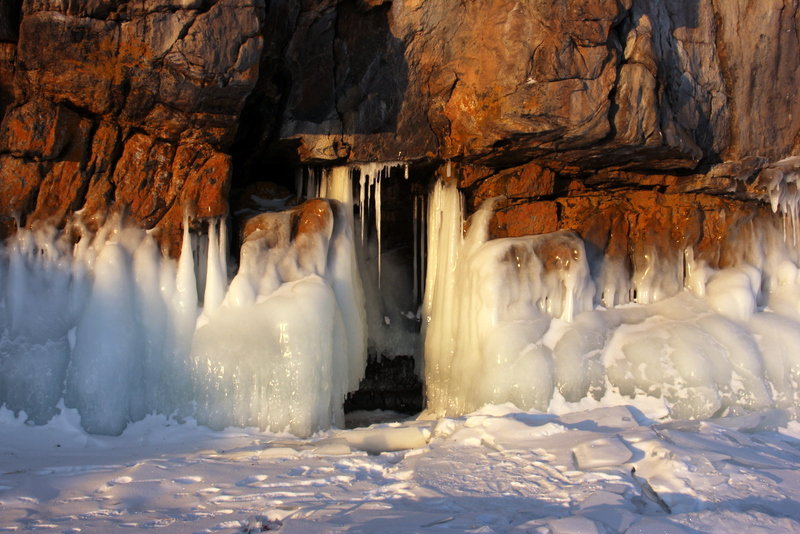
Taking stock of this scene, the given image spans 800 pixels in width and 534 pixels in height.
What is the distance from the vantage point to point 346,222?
365 inches

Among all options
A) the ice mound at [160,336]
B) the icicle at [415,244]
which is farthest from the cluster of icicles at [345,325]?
the icicle at [415,244]

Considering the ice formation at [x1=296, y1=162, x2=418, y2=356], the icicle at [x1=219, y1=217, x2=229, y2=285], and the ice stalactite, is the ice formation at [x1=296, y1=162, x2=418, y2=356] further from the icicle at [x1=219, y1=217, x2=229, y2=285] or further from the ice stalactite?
the icicle at [x1=219, y1=217, x2=229, y2=285]

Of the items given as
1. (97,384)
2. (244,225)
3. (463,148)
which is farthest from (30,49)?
(463,148)

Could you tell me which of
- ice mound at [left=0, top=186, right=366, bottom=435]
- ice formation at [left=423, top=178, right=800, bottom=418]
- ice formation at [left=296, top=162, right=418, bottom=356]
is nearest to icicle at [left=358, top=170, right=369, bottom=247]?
ice formation at [left=296, top=162, right=418, bottom=356]

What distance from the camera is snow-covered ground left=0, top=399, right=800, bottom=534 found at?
14.9 feet

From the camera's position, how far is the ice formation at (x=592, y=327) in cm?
888

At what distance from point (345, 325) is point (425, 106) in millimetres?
3106

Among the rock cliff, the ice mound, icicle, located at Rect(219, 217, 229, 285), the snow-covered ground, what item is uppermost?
the rock cliff

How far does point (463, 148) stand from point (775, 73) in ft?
15.7

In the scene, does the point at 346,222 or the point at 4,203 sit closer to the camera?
the point at 4,203

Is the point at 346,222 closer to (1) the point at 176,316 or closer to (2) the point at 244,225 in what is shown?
(2) the point at 244,225

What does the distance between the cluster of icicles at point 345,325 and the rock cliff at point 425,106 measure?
0.47 meters

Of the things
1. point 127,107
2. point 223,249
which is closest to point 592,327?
point 223,249

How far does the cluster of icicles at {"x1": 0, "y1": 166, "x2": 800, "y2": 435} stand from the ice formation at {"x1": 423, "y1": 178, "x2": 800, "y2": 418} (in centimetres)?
2
